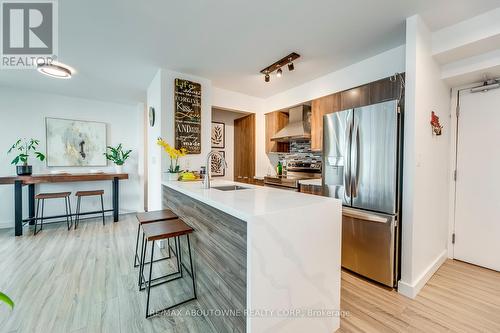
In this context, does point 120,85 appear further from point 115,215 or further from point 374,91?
point 374,91

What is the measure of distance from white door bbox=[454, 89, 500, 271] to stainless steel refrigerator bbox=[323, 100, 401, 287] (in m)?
1.39

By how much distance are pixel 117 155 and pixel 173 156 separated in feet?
8.68

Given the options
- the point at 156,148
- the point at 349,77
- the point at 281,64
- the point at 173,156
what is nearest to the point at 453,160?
the point at 349,77

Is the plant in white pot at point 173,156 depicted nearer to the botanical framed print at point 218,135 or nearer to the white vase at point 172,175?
the white vase at point 172,175

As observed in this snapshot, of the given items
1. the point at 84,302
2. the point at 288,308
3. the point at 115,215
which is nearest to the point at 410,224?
the point at 288,308

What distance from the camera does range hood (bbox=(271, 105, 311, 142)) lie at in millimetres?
3556

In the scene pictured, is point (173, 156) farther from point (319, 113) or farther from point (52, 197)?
point (52, 197)

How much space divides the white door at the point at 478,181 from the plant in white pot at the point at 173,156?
3551 mm

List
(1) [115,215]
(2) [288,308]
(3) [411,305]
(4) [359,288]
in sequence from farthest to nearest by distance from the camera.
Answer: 1. (1) [115,215]
2. (4) [359,288]
3. (3) [411,305]
4. (2) [288,308]

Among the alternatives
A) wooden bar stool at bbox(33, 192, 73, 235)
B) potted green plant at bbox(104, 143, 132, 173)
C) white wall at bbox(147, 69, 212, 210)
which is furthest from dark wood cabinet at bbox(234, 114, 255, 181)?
wooden bar stool at bbox(33, 192, 73, 235)

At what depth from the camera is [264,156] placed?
442 cm

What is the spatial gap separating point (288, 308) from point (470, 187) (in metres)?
2.86

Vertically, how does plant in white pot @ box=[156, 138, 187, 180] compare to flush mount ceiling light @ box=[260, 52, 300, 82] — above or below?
below

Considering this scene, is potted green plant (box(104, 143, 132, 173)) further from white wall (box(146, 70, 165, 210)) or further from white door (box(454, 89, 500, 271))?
white door (box(454, 89, 500, 271))
